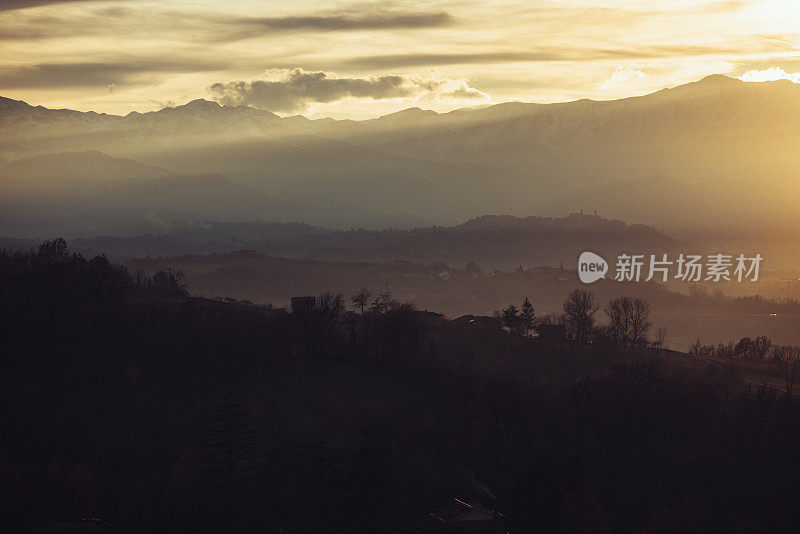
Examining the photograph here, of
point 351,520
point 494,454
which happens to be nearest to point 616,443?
point 494,454

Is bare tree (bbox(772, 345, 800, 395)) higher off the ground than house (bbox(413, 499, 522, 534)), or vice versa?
bare tree (bbox(772, 345, 800, 395))

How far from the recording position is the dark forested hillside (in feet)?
265

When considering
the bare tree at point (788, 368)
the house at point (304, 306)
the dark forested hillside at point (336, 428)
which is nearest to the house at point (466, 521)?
the dark forested hillside at point (336, 428)

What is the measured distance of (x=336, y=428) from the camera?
325ft

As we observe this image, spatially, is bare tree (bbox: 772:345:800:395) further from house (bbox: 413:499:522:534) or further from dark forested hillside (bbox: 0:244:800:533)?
house (bbox: 413:499:522:534)

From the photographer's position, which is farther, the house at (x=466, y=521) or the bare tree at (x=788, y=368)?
the bare tree at (x=788, y=368)

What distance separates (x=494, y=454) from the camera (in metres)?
95.9

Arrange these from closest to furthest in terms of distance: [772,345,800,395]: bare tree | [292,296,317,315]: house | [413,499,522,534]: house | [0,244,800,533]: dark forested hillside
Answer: [413,499,522,534]: house
[0,244,800,533]: dark forested hillside
[772,345,800,395]: bare tree
[292,296,317,315]: house

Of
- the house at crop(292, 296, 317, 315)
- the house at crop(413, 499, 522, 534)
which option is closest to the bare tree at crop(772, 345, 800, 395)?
the house at crop(413, 499, 522, 534)

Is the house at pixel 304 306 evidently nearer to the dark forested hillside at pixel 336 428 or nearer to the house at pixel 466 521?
the dark forested hillside at pixel 336 428

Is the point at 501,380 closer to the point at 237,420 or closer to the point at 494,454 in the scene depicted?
the point at 494,454

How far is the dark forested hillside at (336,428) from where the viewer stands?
265ft

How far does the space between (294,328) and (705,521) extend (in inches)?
2734

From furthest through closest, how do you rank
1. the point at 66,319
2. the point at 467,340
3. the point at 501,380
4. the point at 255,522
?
the point at 467,340
the point at 66,319
the point at 501,380
the point at 255,522
